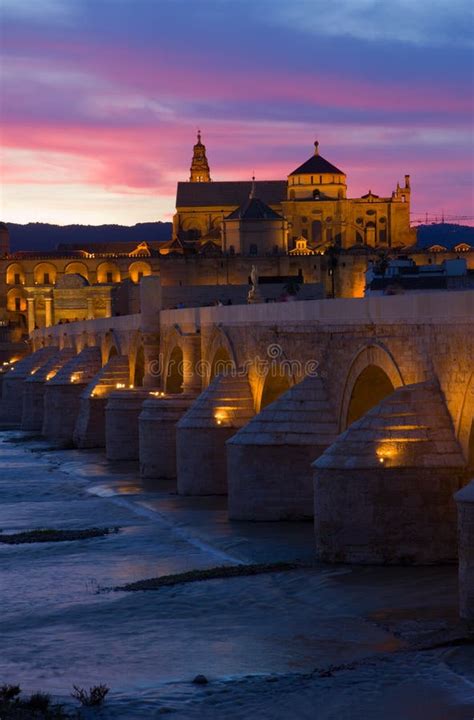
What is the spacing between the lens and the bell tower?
518 feet

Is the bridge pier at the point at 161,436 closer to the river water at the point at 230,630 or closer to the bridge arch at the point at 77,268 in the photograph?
the river water at the point at 230,630

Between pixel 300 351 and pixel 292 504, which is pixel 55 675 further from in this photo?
pixel 300 351

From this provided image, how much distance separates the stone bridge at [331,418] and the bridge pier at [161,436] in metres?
0.04

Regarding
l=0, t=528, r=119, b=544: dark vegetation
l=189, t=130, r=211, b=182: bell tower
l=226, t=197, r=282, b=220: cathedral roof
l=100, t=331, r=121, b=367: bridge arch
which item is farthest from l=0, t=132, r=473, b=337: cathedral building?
l=0, t=528, r=119, b=544: dark vegetation

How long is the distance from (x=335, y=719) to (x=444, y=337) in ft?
26.6

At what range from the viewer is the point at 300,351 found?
27969 mm

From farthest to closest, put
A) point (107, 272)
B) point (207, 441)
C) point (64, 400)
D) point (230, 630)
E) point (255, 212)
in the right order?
point (107, 272) < point (255, 212) < point (64, 400) < point (207, 441) < point (230, 630)

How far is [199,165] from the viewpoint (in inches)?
6240

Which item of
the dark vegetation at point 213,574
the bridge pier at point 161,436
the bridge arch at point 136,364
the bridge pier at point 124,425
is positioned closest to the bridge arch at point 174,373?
the bridge pier at point 124,425

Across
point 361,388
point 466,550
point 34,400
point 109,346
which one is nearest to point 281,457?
point 361,388

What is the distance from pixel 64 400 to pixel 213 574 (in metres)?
32.0

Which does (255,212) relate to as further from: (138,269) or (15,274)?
(15,274)

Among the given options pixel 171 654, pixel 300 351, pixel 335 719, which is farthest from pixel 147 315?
pixel 335 719

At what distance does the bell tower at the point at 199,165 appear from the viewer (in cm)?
15788
